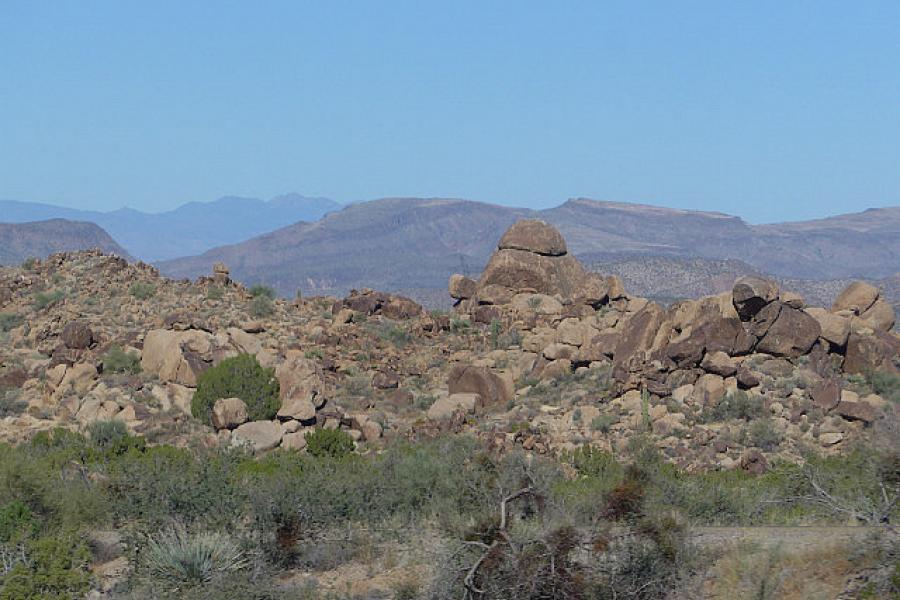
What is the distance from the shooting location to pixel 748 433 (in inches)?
1167

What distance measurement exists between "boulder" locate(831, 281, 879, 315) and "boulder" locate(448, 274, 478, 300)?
49.2ft

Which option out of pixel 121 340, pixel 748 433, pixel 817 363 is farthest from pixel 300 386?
pixel 817 363

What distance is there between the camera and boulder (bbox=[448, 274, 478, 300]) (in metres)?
47.6

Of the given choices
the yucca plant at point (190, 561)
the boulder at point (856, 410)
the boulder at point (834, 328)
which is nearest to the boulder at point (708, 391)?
the boulder at point (856, 410)

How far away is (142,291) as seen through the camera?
4506cm

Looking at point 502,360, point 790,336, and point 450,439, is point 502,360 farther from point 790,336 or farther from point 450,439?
point 450,439

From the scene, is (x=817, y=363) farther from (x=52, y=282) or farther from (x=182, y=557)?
(x=52, y=282)

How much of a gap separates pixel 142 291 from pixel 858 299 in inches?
1051

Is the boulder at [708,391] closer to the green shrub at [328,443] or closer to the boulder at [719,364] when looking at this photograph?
the boulder at [719,364]

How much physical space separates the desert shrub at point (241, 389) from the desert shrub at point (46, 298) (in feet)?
43.7

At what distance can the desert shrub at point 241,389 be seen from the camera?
33000mm

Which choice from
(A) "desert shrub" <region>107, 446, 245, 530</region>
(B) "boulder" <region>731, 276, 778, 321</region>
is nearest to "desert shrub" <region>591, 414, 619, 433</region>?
(B) "boulder" <region>731, 276, 778, 321</region>

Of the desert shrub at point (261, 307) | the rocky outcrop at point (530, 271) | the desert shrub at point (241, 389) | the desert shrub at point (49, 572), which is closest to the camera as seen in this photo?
the desert shrub at point (49, 572)

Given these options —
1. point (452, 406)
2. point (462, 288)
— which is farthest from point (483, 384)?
point (462, 288)
